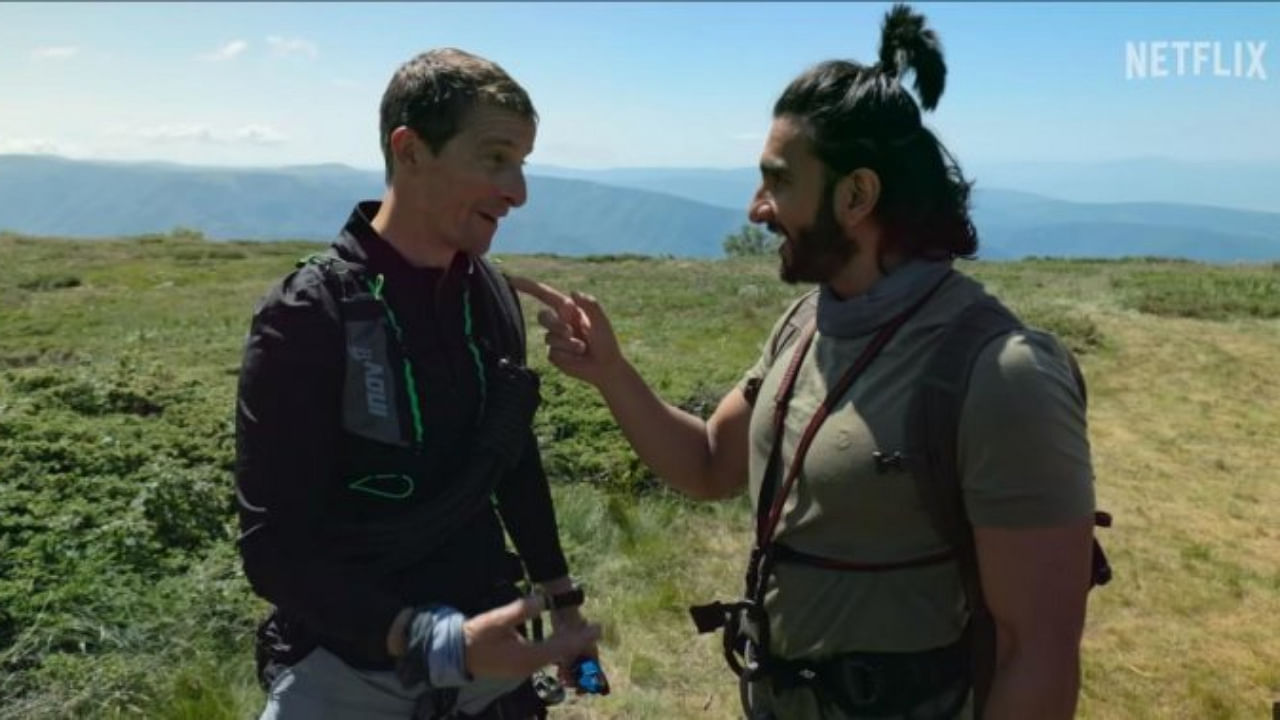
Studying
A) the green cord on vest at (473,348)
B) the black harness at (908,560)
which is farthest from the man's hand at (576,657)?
the green cord on vest at (473,348)

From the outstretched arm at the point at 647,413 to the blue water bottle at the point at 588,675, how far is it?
0.77m

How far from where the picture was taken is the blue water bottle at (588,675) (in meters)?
2.95

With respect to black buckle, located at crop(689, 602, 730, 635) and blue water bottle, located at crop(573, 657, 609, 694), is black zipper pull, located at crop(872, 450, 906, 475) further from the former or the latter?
blue water bottle, located at crop(573, 657, 609, 694)

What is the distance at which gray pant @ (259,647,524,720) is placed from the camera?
256 cm

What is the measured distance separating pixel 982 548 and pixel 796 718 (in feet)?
2.76

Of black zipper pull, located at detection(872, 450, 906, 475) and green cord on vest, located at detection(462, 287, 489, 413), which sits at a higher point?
green cord on vest, located at detection(462, 287, 489, 413)

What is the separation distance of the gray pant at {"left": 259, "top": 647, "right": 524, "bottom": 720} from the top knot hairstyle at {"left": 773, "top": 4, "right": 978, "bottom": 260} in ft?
6.00

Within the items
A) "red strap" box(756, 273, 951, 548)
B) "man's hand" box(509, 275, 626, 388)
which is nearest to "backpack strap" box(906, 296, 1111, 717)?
"red strap" box(756, 273, 951, 548)

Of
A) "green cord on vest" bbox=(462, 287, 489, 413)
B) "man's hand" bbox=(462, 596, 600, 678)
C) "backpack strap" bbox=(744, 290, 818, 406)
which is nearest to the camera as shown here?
"man's hand" bbox=(462, 596, 600, 678)

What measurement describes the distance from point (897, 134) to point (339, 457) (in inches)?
67.4

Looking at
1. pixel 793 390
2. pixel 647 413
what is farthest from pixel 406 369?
pixel 647 413

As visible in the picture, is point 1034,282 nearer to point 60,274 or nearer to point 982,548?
point 982,548

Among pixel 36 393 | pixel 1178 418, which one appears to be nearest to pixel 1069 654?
pixel 36 393

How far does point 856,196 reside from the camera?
8.59 feet
